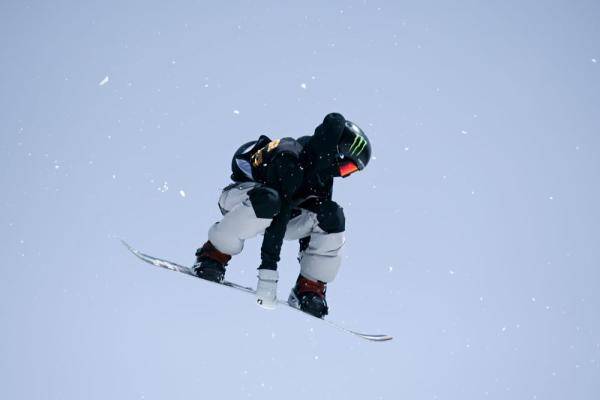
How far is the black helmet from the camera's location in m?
6.93

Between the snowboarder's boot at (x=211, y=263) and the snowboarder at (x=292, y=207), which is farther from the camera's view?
the snowboarder's boot at (x=211, y=263)

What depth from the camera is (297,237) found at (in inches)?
308

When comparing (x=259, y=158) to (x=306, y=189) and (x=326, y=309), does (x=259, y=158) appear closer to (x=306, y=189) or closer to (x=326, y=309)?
Result: (x=306, y=189)

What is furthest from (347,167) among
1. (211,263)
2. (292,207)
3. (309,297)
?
(211,263)

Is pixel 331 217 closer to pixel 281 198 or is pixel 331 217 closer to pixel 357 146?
pixel 281 198

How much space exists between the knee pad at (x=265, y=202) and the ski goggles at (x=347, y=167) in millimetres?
831

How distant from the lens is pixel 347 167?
278 inches

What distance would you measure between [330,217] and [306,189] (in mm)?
471

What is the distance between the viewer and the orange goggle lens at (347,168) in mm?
7027

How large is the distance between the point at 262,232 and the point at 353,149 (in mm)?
1547

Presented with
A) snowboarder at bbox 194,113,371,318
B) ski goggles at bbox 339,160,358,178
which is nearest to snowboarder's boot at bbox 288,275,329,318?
snowboarder at bbox 194,113,371,318

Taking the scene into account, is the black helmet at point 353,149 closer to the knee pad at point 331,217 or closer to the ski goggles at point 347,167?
the ski goggles at point 347,167

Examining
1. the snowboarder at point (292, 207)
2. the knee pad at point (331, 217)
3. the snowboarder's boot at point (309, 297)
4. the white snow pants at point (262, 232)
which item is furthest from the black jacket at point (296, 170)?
the snowboarder's boot at point (309, 297)

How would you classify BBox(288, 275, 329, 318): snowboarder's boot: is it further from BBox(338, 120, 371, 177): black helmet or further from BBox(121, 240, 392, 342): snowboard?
BBox(338, 120, 371, 177): black helmet
